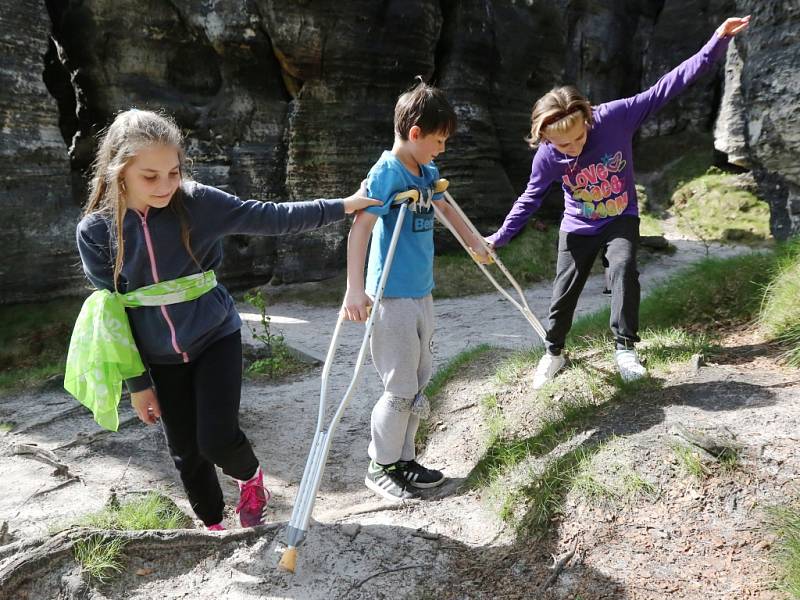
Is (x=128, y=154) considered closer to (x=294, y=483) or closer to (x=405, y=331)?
(x=405, y=331)

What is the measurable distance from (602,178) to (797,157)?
242 cm

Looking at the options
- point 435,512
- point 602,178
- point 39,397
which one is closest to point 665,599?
point 435,512

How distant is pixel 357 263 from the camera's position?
2.79 metres

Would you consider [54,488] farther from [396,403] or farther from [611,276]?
[611,276]

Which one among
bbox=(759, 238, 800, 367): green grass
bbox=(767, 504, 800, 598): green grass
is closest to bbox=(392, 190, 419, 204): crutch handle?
bbox=(767, 504, 800, 598): green grass

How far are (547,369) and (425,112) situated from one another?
1837 mm

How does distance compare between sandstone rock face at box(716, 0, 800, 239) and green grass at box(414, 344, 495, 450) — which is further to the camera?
sandstone rock face at box(716, 0, 800, 239)

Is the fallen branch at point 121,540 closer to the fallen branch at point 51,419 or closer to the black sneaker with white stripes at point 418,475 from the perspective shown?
the black sneaker with white stripes at point 418,475

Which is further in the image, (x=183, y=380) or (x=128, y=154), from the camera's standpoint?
(x=183, y=380)

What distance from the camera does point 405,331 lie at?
287cm

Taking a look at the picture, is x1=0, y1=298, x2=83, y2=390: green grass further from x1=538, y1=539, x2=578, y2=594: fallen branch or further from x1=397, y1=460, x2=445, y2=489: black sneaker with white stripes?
x1=538, y1=539, x2=578, y2=594: fallen branch

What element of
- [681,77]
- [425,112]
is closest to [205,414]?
[425,112]

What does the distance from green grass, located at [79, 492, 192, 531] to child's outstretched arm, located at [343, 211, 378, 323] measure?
136cm

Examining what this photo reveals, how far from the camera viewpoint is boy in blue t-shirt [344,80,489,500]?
9.15ft
